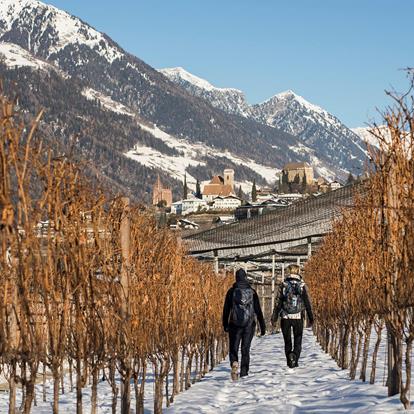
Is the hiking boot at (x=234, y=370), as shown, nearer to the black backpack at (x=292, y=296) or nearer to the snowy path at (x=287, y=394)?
the snowy path at (x=287, y=394)

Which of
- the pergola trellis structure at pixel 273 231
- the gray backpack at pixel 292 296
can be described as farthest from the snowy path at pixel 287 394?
the pergola trellis structure at pixel 273 231

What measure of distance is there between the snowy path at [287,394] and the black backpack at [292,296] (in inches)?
33.9

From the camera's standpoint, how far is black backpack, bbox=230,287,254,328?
10820 mm

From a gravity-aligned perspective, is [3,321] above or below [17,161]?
below

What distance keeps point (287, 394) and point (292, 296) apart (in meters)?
2.36

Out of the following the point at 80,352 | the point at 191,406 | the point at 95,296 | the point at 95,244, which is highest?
the point at 95,244

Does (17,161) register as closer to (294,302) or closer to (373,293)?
(373,293)

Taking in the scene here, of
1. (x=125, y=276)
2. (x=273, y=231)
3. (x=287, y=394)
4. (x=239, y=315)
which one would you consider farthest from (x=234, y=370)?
(x=273, y=231)

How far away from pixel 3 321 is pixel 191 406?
435 cm

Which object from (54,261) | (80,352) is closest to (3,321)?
(54,261)

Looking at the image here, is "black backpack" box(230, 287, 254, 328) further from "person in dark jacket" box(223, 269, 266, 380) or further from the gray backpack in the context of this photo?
the gray backpack

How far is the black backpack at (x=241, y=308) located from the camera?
10820 mm

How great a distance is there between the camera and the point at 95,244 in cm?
698

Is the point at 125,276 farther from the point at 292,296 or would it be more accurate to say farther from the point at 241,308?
the point at 292,296
